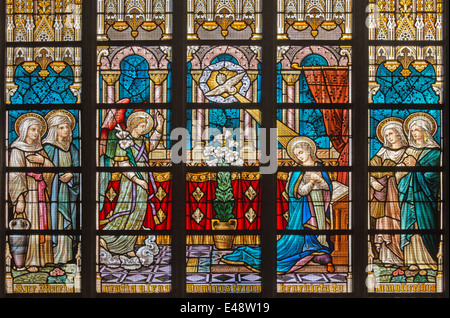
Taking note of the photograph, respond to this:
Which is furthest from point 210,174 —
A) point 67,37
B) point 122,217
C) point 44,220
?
point 67,37

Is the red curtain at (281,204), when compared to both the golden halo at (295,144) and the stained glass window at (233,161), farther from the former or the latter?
the golden halo at (295,144)

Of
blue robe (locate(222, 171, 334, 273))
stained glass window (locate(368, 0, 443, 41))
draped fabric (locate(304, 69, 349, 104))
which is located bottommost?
blue robe (locate(222, 171, 334, 273))

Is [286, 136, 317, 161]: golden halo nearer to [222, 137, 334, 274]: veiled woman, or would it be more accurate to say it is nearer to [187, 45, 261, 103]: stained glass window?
[222, 137, 334, 274]: veiled woman

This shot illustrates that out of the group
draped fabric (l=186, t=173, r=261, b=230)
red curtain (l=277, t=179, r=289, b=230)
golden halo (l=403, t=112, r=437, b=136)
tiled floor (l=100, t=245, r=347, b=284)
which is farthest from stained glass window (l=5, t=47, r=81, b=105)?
golden halo (l=403, t=112, r=437, b=136)

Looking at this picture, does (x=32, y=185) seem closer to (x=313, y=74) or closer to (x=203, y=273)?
(x=203, y=273)

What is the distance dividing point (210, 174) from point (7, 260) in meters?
1.85

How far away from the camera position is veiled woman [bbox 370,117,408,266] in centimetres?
376

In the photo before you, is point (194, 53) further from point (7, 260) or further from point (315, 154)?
point (7, 260)

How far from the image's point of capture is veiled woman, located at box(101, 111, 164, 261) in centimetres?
376

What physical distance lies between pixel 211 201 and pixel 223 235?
0.30 m

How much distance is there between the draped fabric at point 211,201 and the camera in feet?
12.3

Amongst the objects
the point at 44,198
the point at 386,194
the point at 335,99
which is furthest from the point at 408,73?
the point at 44,198

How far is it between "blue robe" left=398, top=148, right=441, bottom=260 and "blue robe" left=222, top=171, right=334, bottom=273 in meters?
0.63

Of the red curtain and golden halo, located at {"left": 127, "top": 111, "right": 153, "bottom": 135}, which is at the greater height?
golden halo, located at {"left": 127, "top": 111, "right": 153, "bottom": 135}
